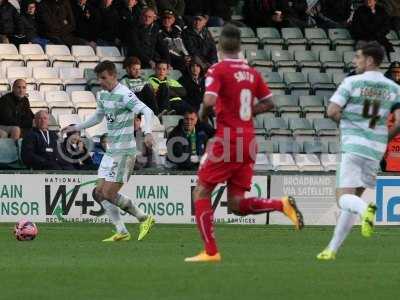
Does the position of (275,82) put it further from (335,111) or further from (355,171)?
(335,111)

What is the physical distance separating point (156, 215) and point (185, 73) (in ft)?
13.0

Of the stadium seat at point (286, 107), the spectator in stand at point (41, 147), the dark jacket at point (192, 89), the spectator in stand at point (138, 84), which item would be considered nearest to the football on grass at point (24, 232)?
the spectator in stand at point (41, 147)

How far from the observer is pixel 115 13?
82.1ft

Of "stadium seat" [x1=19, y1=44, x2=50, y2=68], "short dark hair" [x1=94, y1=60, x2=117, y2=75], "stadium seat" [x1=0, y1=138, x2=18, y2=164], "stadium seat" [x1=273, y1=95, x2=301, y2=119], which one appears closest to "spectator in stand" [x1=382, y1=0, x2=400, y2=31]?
"stadium seat" [x1=273, y1=95, x2=301, y2=119]

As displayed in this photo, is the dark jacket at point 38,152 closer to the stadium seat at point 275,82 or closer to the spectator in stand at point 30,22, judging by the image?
the spectator in stand at point 30,22

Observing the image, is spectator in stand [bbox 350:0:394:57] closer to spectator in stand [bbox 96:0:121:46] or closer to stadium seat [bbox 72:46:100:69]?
spectator in stand [bbox 96:0:121:46]

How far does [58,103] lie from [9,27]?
178 centimetres

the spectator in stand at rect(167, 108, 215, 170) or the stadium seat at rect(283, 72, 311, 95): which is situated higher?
the stadium seat at rect(283, 72, 311, 95)

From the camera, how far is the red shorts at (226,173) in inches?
490

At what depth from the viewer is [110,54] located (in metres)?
25.2

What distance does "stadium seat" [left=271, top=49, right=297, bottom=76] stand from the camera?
26.5 metres

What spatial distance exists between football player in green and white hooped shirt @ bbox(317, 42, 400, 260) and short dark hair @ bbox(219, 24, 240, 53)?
101 cm

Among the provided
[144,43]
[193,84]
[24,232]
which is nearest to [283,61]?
[193,84]

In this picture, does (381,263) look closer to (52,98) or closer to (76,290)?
(76,290)
